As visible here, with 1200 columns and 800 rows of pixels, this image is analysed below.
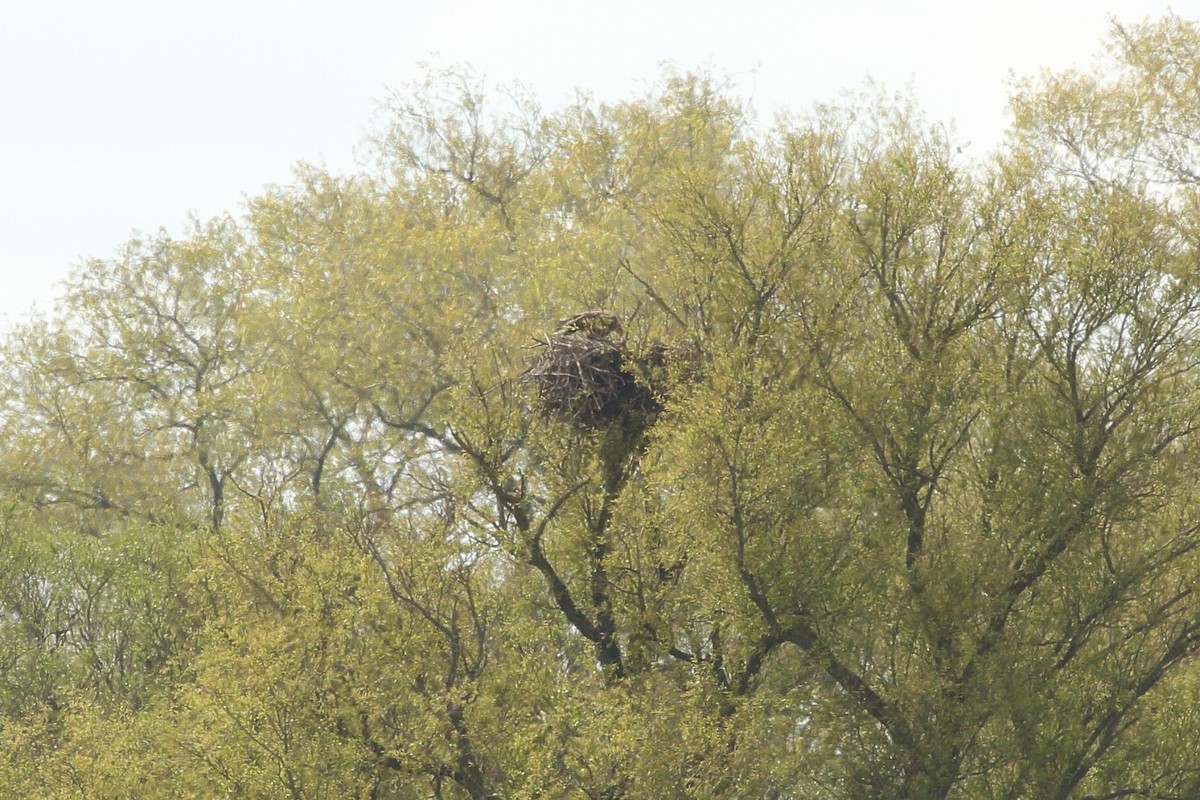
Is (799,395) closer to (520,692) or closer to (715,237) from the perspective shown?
(715,237)

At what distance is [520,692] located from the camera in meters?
16.7

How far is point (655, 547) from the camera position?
16.8 metres

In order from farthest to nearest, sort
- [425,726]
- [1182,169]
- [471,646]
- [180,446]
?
[180,446], [1182,169], [471,646], [425,726]

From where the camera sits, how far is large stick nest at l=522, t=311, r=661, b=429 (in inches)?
626

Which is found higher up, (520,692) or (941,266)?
(941,266)

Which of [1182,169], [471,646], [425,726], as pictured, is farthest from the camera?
[1182,169]

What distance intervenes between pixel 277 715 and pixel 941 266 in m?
8.13

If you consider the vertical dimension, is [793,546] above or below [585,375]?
below

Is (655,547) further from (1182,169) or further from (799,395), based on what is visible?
(1182,169)

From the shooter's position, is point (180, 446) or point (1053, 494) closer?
point (1053, 494)

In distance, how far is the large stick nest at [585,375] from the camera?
626 inches

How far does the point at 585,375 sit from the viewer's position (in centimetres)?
1595

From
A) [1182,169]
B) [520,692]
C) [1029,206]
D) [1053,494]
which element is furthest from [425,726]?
[1182,169]

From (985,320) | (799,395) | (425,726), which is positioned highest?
(985,320)
